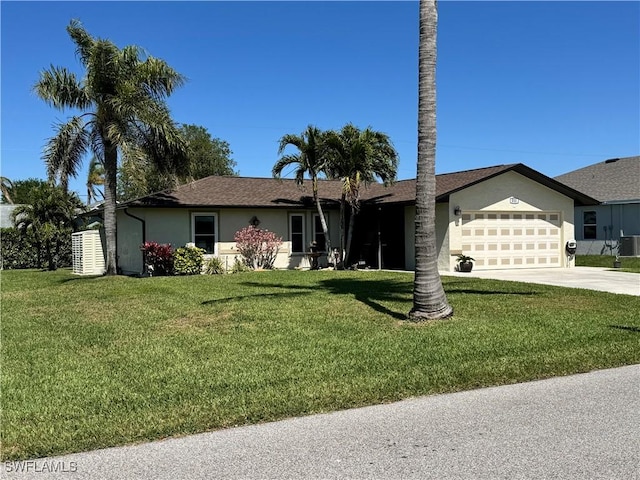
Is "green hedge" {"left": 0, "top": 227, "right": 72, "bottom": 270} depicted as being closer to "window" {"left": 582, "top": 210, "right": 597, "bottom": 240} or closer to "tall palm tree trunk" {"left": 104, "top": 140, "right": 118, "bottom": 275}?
"tall palm tree trunk" {"left": 104, "top": 140, "right": 118, "bottom": 275}

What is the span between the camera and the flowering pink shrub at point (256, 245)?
2061 centimetres

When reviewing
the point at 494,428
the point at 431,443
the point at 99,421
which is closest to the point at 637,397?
the point at 494,428

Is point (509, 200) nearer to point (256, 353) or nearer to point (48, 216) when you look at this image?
point (256, 353)

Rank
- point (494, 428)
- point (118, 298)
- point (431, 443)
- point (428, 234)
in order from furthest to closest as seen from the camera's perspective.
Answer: point (118, 298)
point (428, 234)
point (494, 428)
point (431, 443)

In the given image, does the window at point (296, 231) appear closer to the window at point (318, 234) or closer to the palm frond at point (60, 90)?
the window at point (318, 234)

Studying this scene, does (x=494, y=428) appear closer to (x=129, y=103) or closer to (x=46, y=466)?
(x=46, y=466)

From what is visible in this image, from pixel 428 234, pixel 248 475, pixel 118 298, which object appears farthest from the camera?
pixel 118 298

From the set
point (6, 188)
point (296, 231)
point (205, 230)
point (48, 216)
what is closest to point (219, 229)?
point (205, 230)

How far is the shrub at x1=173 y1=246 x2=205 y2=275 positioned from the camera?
19.2 meters

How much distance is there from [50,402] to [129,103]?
525 inches

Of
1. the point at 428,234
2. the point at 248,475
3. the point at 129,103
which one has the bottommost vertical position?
the point at 248,475

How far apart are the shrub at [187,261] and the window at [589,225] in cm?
1833

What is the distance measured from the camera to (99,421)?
16.2ft

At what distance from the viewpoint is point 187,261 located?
19.2 m
